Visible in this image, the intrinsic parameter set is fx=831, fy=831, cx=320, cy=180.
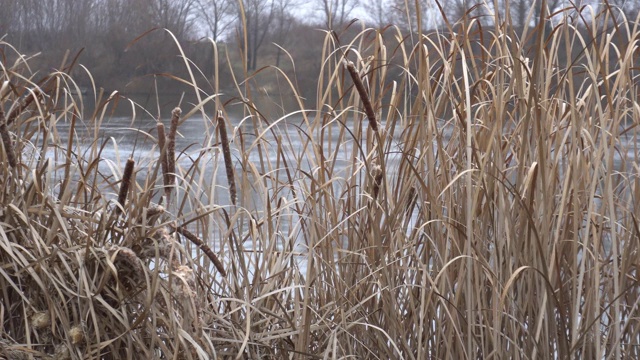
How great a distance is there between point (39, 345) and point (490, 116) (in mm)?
761

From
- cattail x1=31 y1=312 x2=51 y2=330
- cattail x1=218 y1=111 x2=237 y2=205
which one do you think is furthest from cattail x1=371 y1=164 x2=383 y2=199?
cattail x1=31 y1=312 x2=51 y2=330

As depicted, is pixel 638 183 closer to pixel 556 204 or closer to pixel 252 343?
pixel 556 204

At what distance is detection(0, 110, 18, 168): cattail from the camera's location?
110 cm

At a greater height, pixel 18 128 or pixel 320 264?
pixel 18 128

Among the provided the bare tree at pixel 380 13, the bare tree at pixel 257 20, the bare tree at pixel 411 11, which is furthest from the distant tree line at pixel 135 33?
the bare tree at pixel 411 11

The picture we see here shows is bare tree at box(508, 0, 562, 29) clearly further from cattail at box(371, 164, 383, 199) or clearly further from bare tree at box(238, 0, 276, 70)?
bare tree at box(238, 0, 276, 70)

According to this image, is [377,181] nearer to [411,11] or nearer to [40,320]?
[40,320]

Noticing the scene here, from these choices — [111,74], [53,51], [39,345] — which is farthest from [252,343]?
[111,74]

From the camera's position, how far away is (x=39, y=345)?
1135 millimetres

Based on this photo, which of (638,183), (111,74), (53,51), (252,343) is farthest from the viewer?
(111,74)

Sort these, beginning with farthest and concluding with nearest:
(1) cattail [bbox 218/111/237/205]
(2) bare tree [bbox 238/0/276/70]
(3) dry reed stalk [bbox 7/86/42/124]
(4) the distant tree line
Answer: (4) the distant tree line, (2) bare tree [bbox 238/0/276/70], (3) dry reed stalk [bbox 7/86/42/124], (1) cattail [bbox 218/111/237/205]

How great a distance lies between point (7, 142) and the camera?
44.3 inches

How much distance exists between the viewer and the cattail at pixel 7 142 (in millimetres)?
1100

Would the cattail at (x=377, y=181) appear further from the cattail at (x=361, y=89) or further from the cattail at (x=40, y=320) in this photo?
the cattail at (x=40, y=320)
